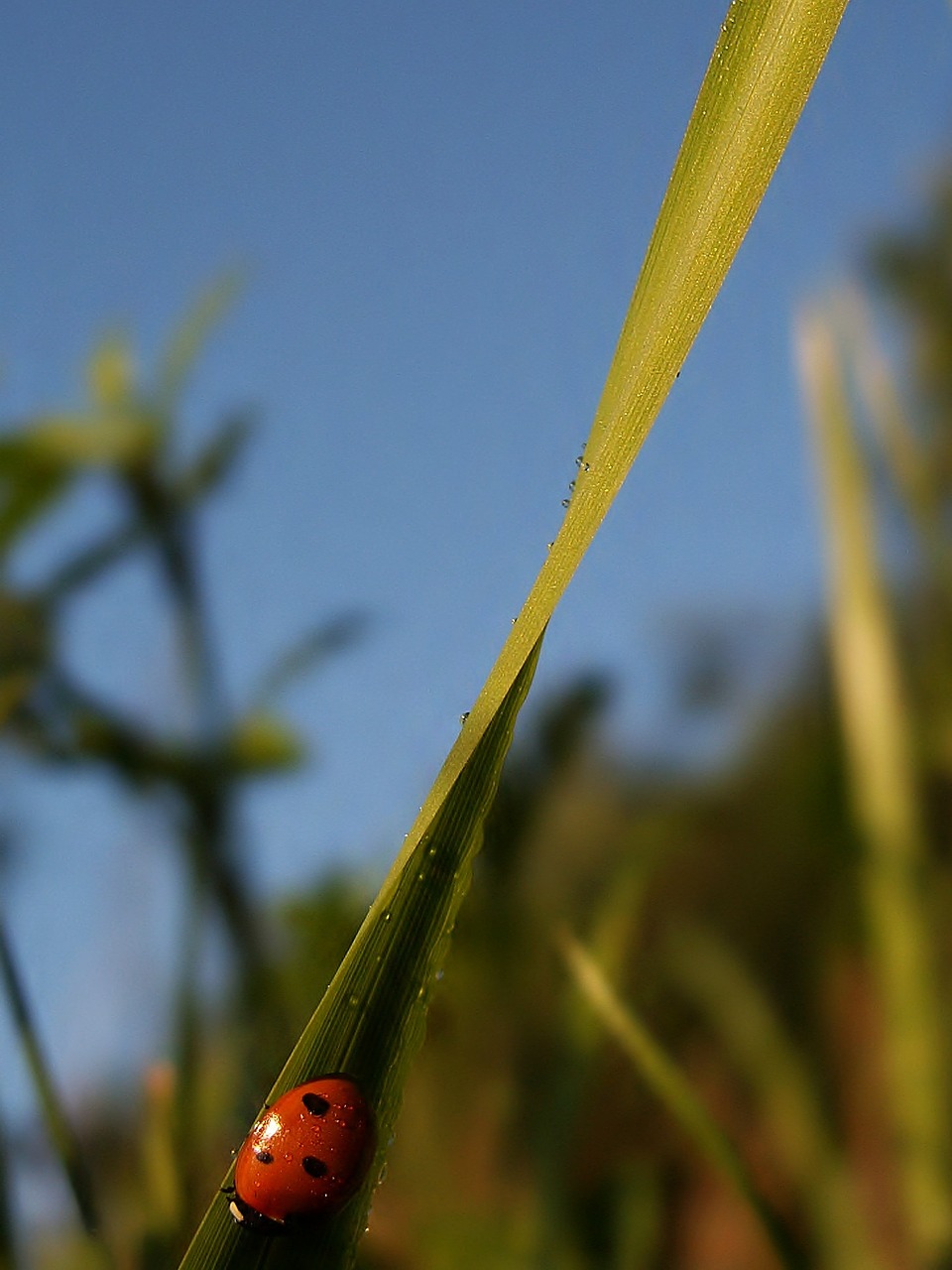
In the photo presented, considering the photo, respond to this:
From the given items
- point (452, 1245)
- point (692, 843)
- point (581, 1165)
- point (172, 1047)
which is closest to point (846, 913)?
point (692, 843)

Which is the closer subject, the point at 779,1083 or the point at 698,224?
the point at 698,224

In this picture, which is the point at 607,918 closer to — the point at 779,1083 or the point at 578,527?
the point at 779,1083

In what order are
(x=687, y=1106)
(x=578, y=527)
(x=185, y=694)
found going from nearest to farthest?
(x=578, y=527) < (x=687, y=1106) < (x=185, y=694)

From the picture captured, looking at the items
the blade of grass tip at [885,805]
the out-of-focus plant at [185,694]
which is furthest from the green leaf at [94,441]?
the blade of grass tip at [885,805]

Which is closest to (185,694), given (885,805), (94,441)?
(94,441)

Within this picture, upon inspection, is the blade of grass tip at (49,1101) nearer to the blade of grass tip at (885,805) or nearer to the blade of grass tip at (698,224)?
the blade of grass tip at (698,224)

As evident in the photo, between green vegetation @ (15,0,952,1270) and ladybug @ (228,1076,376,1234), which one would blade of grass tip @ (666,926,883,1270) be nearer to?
green vegetation @ (15,0,952,1270)

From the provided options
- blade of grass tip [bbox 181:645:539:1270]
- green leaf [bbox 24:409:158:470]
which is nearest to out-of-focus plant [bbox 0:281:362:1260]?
green leaf [bbox 24:409:158:470]
